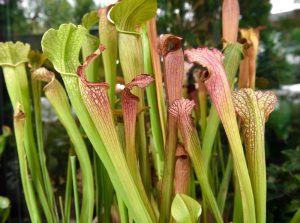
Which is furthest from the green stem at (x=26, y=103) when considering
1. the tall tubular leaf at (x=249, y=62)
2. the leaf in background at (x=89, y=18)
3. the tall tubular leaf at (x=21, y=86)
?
the tall tubular leaf at (x=249, y=62)

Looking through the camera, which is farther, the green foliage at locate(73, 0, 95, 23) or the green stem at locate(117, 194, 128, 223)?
the green foliage at locate(73, 0, 95, 23)

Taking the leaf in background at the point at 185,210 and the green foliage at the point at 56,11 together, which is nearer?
the leaf in background at the point at 185,210

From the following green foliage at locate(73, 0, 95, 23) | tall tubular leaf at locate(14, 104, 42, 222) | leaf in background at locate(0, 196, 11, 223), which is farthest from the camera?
green foliage at locate(73, 0, 95, 23)

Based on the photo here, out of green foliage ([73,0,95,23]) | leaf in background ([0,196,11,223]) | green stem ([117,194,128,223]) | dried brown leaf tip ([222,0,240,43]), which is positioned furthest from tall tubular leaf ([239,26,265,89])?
green foliage ([73,0,95,23])

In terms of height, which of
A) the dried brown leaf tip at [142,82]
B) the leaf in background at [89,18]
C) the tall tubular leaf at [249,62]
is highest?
the leaf in background at [89,18]

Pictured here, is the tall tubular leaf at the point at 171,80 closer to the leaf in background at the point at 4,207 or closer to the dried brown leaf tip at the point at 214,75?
the dried brown leaf tip at the point at 214,75

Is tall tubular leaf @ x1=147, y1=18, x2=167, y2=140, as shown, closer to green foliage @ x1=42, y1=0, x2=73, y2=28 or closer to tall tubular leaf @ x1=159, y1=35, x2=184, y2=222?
tall tubular leaf @ x1=159, y1=35, x2=184, y2=222
